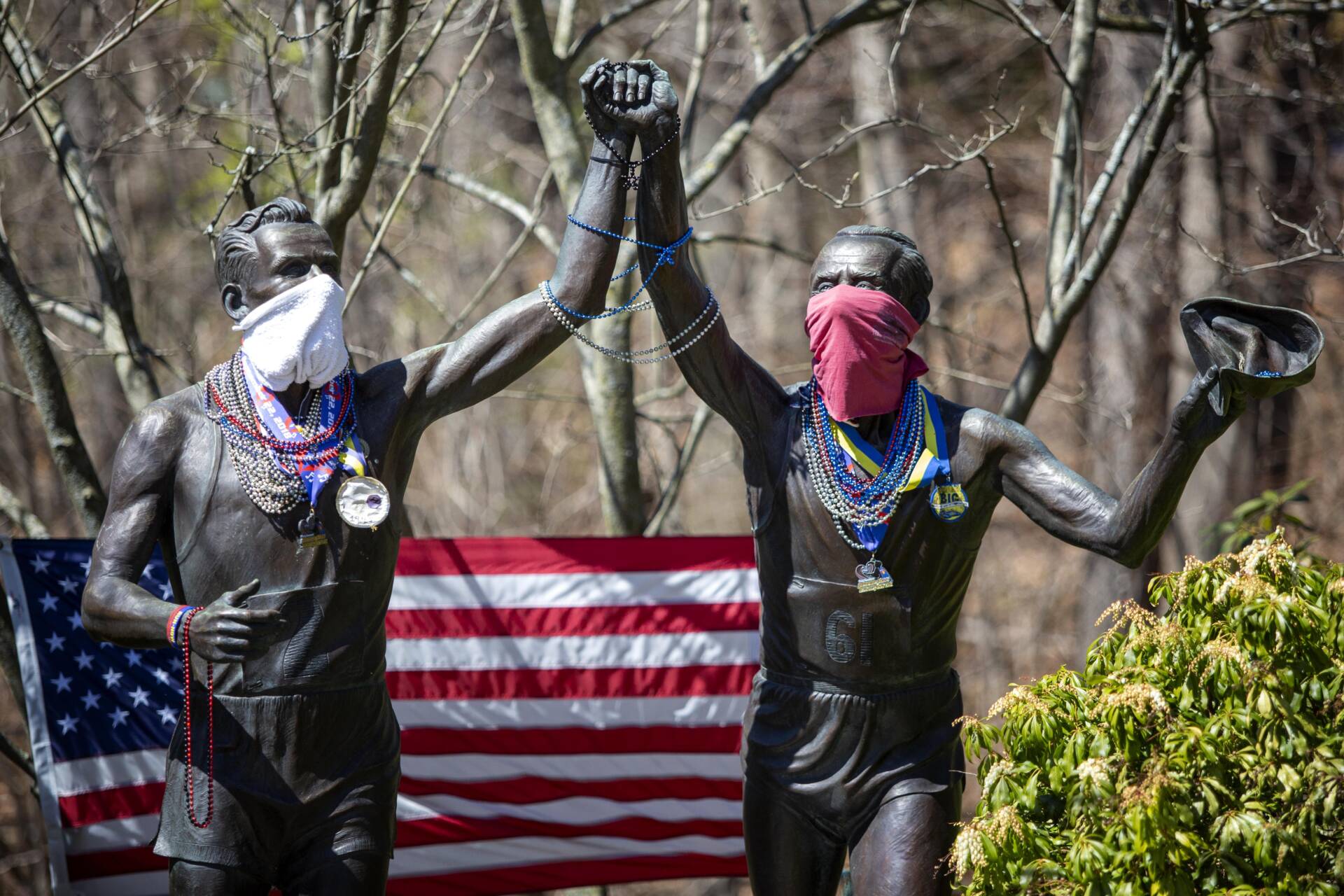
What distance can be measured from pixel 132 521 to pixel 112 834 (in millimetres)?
2185

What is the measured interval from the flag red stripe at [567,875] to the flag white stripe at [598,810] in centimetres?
16

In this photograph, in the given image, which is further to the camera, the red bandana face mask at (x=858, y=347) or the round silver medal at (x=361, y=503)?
the red bandana face mask at (x=858, y=347)

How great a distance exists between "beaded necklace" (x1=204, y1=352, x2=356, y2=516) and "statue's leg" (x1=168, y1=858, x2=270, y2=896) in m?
0.86

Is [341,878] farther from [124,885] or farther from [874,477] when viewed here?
[124,885]

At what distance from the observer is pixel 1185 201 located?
9820 mm

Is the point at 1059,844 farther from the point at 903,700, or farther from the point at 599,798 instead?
the point at 599,798

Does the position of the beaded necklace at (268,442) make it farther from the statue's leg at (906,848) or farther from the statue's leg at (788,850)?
the statue's leg at (906,848)

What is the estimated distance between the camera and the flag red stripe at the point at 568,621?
18.9 ft

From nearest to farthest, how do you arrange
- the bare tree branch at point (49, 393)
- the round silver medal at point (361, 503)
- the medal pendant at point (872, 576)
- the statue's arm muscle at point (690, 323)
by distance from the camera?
the round silver medal at point (361, 503) < the statue's arm muscle at point (690, 323) < the medal pendant at point (872, 576) < the bare tree branch at point (49, 393)

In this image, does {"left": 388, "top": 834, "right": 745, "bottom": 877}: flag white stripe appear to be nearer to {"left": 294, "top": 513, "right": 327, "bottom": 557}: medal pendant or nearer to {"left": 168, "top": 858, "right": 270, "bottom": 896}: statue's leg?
{"left": 168, "top": 858, "right": 270, "bottom": 896}: statue's leg

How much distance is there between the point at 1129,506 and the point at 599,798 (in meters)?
2.84

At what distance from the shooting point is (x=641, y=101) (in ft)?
12.2

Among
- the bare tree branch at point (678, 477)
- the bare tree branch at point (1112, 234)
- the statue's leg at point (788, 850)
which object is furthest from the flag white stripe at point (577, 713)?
the statue's leg at point (788, 850)

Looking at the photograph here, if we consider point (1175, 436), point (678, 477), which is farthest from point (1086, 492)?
point (678, 477)
